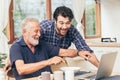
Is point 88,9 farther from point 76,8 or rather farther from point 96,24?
point 76,8

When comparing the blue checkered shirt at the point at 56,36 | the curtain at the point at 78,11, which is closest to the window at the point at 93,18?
the curtain at the point at 78,11

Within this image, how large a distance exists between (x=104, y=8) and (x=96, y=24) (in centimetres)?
38

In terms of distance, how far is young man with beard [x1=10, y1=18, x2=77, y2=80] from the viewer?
2105 mm

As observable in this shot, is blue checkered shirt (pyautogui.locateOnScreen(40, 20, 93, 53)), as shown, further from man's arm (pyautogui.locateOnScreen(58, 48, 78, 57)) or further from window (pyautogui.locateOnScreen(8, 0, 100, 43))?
window (pyautogui.locateOnScreen(8, 0, 100, 43))

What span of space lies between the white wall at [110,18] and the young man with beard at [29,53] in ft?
10.3

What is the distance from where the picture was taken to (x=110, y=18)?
212 inches

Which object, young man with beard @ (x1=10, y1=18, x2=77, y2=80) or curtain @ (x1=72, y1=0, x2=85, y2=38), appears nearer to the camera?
young man with beard @ (x1=10, y1=18, x2=77, y2=80)

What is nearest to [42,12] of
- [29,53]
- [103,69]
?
[29,53]

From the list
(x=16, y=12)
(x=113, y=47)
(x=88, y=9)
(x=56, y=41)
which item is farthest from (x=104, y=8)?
(x=56, y=41)

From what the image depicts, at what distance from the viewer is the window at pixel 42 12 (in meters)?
3.87

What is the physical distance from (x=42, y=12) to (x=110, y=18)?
167 cm

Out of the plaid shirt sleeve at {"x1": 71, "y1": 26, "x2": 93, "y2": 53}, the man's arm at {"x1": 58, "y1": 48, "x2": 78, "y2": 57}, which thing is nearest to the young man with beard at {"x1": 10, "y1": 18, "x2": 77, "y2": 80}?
the man's arm at {"x1": 58, "y1": 48, "x2": 78, "y2": 57}

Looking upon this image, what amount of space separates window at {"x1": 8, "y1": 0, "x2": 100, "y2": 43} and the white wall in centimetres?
14

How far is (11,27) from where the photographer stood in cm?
382
